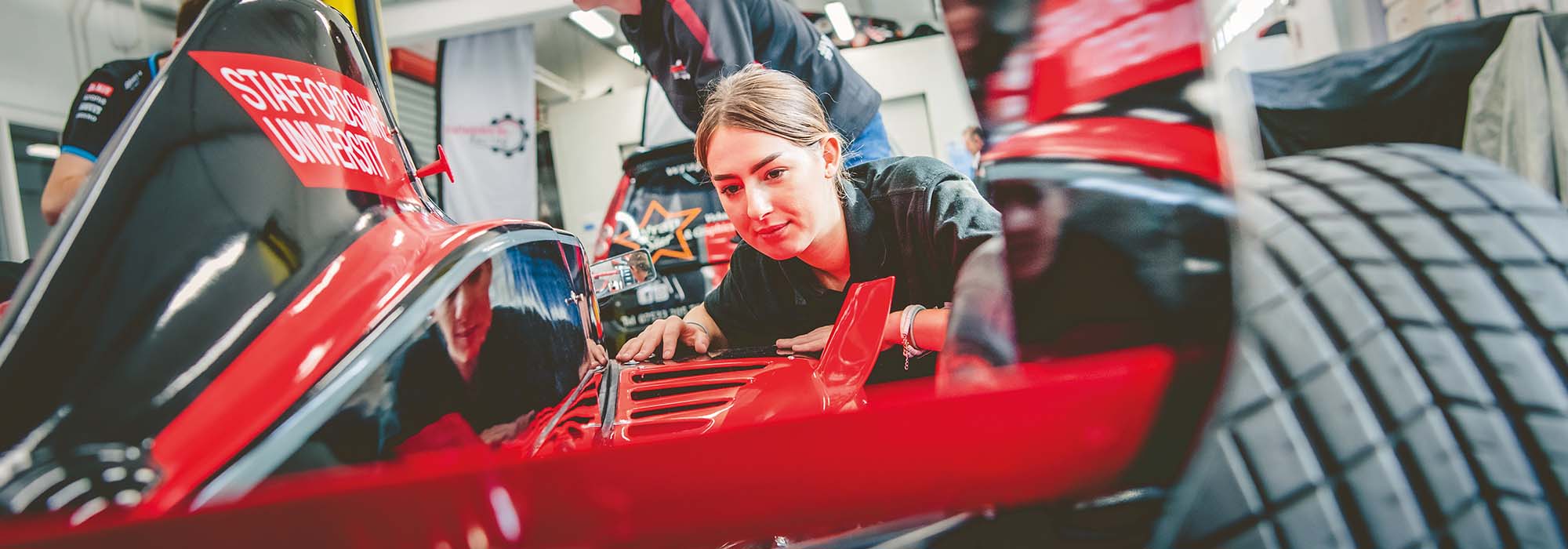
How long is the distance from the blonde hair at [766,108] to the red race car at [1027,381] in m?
0.39

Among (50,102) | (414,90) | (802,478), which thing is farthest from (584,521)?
(414,90)

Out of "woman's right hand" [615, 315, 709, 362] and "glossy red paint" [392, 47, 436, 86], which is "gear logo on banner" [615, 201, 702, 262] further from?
"glossy red paint" [392, 47, 436, 86]

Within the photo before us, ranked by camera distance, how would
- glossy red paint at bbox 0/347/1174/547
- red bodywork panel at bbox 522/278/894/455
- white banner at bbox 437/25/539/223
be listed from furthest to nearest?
white banner at bbox 437/25/539/223
red bodywork panel at bbox 522/278/894/455
glossy red paint at bbox 0/347/1174/547

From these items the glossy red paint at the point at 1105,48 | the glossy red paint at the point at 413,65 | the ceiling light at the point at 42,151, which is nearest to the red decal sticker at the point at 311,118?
the glossy red paint at the point at 1105,48

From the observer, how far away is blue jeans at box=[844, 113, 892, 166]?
115 centimetres

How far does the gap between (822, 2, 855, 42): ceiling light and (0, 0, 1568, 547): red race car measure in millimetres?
2268

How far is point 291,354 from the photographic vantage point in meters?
0.57

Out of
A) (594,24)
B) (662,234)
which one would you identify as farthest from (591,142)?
(662,234)

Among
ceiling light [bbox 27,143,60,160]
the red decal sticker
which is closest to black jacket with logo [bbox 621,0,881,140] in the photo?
the red decal sticker

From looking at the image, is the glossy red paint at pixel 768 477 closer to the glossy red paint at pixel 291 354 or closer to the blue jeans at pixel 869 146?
the glossy red paint at pixel 291 354

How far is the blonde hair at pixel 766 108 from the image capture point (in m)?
0.88

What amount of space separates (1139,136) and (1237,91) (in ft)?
0.22

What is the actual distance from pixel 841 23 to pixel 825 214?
2.78m

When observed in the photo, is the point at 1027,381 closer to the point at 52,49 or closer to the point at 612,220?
the point at 612,220
